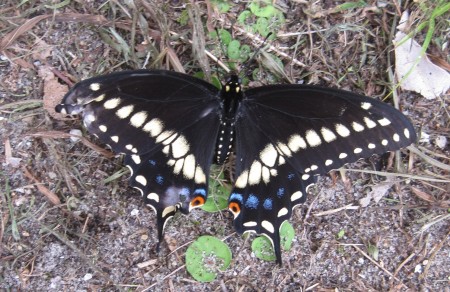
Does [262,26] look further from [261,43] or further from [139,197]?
[139,197]

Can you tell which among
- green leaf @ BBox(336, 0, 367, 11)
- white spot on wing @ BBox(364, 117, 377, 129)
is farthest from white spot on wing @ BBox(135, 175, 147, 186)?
green leaf @ BBox(336, 0, 367, 11)

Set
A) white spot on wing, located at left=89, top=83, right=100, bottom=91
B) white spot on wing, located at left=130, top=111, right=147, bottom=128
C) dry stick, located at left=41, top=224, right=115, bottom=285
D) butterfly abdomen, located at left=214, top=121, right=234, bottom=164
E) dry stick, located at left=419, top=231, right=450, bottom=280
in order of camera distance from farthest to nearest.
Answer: dry stick, located at left=419, top=231, right=450, bottom=280 < dry stick, located at left=41, top=224, right=115, bottom=285 < butterfly abdomen, located at left=214, top=121, right=234, bottom=164 < white spot on wing, located at left=130, top=111, right=147, bottom=128 < white spot on wing, located at left=89, top=83, right=100, bottom=91

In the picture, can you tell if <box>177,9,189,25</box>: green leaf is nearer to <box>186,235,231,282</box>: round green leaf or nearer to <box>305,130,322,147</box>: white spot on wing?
<box>305,130,322,147</box>: white spot on wing

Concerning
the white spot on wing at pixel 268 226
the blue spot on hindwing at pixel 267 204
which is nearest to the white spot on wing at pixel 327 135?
the blue spot on hindwing at pixel 267 204

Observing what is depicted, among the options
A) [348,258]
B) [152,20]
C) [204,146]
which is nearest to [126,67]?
[152,20]

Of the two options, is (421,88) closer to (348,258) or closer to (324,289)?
(348,258)

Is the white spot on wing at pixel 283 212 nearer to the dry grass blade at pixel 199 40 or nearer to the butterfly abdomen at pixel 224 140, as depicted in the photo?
the butterfly abdomen at pixel 224 140

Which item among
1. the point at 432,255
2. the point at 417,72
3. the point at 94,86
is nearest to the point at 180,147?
the point at 94,86
